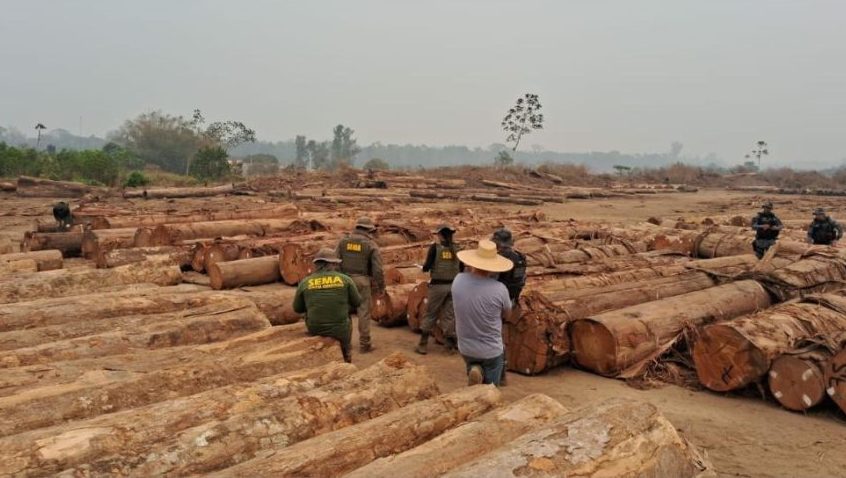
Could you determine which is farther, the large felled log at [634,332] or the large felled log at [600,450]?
the large felled log at [634,332]

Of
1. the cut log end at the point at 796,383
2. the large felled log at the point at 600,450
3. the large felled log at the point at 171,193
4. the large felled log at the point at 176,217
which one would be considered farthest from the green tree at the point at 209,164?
the large felled log at the point at 600,450

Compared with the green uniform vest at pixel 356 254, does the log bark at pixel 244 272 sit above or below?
below

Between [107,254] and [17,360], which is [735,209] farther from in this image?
[17,360]

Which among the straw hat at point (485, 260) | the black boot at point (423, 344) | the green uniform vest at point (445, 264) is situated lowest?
the black boot at point (423, 344)

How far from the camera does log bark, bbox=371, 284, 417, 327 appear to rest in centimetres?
882

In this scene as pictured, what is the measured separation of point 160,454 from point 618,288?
6308 millimetres

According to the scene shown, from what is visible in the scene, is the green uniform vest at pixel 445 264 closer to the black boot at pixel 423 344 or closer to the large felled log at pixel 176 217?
the black boot at pixel 423 344

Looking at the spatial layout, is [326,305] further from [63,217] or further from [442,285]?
[63,217]

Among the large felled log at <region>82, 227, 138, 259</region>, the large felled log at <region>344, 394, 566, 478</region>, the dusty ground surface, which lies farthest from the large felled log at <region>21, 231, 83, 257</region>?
the large felled log at <region>344, 394, 566, 478</region>

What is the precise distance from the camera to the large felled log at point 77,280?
813cm

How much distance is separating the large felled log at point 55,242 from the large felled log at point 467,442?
12411 millimetres

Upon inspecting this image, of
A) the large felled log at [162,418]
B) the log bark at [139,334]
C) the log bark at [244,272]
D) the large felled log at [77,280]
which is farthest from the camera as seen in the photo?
the log bark at [244,272]

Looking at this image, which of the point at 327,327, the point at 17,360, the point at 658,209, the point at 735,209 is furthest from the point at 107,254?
the point at 735,209

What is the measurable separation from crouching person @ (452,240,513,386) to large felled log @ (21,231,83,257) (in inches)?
453
